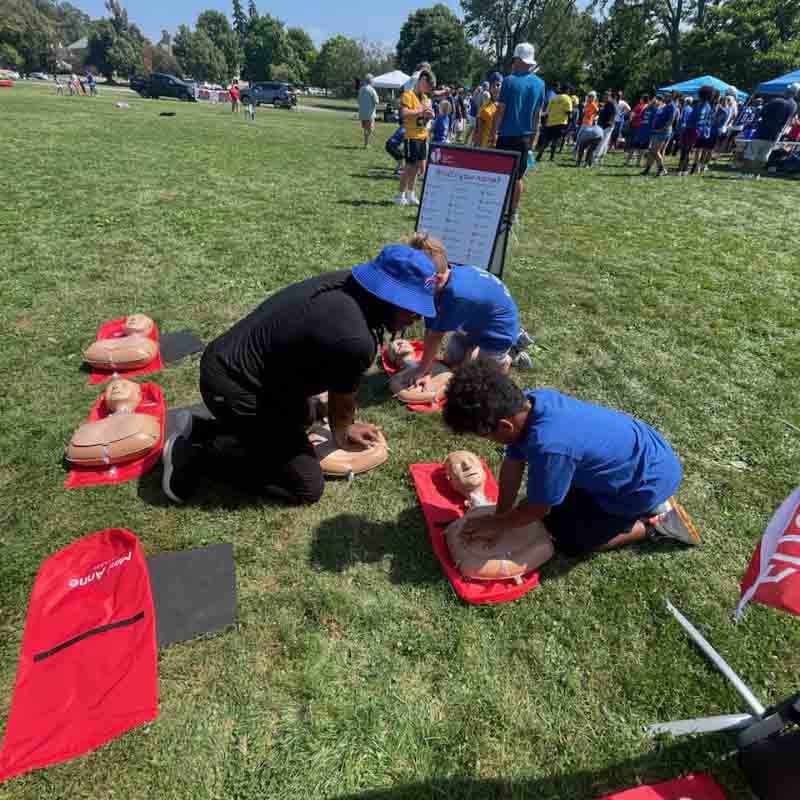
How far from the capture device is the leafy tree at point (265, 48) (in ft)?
299

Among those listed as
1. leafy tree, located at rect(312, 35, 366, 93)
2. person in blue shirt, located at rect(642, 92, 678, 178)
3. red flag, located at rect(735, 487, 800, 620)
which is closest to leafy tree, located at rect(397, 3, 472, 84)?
leafy tree, located at rect(312, 35, 366, 93)

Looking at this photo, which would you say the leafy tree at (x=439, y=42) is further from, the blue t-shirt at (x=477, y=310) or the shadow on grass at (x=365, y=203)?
the blue t-shirt at (x=477, y=310)

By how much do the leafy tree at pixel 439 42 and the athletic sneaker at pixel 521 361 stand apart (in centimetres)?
6186

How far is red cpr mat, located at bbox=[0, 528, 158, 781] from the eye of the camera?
2150 mm

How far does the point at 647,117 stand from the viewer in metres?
15.9

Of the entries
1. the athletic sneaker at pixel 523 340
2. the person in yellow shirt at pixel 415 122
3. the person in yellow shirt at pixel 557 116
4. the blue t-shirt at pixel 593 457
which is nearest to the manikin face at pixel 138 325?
the athletic sneaker at pixel 523 340

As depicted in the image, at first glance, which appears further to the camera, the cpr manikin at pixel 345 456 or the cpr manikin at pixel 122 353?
the cpr manikin at pixel 122 353

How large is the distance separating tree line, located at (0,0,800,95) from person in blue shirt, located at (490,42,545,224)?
32.3 m

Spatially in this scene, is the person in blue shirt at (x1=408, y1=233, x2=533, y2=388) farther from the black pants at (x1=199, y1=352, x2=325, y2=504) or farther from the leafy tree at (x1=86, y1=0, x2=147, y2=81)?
the leafy tree at (x1=86, y1=0, x2=147, y2=81)

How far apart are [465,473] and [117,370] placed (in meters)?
3.33

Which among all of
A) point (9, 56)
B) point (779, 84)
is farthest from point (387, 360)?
point (9, 56)

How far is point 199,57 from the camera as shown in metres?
85.7

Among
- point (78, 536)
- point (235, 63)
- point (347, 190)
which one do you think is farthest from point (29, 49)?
point (78, 536)

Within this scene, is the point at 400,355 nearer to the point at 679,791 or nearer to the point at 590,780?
the point at 590,780
